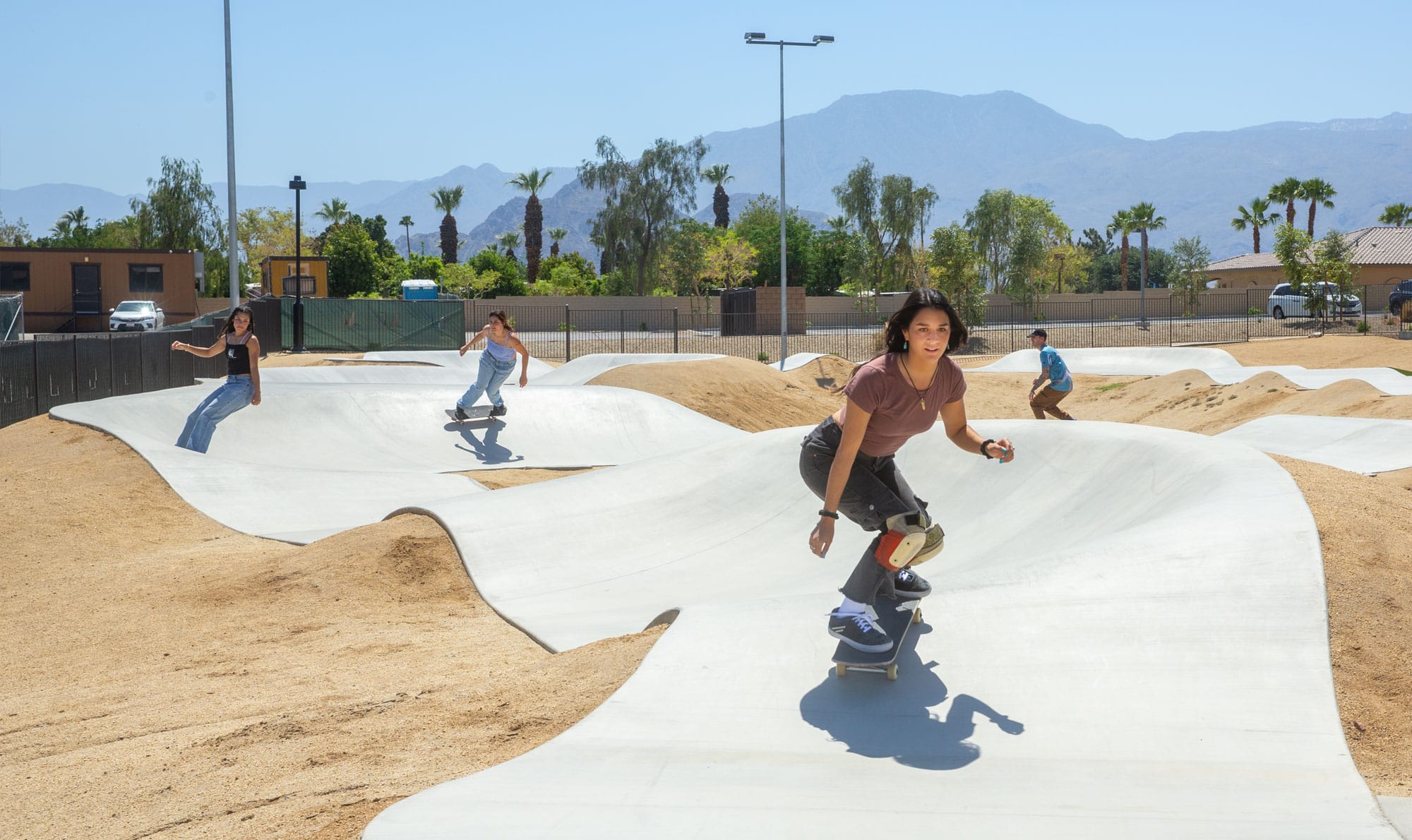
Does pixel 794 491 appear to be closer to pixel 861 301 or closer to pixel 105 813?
pixel 105 813

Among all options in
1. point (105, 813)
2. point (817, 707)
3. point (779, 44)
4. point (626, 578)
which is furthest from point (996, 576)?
point (779, 44)

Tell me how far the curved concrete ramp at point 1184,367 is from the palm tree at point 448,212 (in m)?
55.5

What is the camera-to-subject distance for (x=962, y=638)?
4367 mm

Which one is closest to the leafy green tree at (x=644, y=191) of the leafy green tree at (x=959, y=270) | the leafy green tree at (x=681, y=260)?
the leafy green tree at (x=681, y=260)

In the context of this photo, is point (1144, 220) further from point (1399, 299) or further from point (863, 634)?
point (863, 634)

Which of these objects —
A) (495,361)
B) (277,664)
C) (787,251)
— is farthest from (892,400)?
(787,251)

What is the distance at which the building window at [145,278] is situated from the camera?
47.4 m

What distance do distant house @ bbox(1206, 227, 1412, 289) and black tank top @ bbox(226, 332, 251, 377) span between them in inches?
1993

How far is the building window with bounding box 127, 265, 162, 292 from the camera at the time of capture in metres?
47.4

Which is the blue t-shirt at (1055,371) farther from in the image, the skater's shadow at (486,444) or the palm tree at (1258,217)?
the palm tree at (1258,217)

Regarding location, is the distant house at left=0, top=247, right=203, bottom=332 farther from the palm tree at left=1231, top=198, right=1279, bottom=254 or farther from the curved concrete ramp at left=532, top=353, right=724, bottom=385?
the palm tree at left=1231, top=198, right=1279, bottom=254

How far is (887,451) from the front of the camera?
3.97m

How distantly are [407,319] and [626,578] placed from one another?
27.2m

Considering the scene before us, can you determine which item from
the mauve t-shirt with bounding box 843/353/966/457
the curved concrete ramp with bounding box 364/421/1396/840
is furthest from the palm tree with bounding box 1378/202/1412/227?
the mauve t-shirt with bounding box 843/353/966/457
